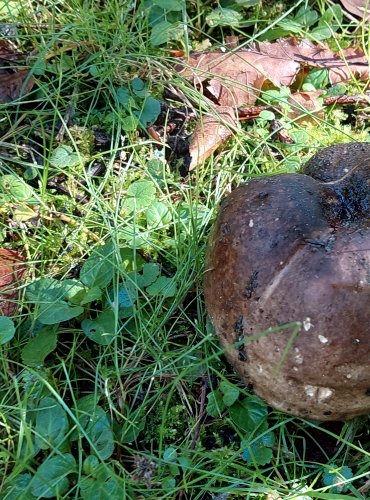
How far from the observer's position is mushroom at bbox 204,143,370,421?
176 centimetres

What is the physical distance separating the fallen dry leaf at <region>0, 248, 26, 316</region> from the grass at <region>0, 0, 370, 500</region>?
4cm

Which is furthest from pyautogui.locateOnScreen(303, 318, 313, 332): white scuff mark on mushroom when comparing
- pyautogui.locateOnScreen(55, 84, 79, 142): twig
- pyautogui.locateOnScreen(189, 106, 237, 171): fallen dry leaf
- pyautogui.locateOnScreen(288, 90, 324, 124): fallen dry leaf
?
pyautogui.locateOnScreen(55, 84, 79, 142): twig

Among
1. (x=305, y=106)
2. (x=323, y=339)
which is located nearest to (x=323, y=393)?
(x=323, y=339)

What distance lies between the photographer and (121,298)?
237 centimetres

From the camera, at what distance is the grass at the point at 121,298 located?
2051mm

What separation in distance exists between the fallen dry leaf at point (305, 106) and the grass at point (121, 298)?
0.29 feet

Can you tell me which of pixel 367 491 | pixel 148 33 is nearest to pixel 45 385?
pixel 367 491

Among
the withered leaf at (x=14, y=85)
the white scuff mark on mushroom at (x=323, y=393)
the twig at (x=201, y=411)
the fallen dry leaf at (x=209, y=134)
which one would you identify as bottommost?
the twig at (x=201, y=411)

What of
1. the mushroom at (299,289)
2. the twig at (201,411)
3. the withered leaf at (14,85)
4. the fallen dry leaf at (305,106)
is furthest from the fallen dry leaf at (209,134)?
the twig at (201,411)

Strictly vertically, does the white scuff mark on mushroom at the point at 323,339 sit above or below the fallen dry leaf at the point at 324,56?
below

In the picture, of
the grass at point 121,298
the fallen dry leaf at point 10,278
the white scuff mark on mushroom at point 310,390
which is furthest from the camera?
the fallen dry leaf at point 10,278

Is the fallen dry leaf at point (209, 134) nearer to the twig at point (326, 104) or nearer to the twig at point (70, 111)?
the twig at point (326, 104)

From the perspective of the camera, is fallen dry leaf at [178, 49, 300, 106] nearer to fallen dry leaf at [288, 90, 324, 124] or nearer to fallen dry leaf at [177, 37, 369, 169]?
fallen dry leaf at [177, 37, 369, 169]

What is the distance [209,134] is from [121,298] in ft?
3.07
